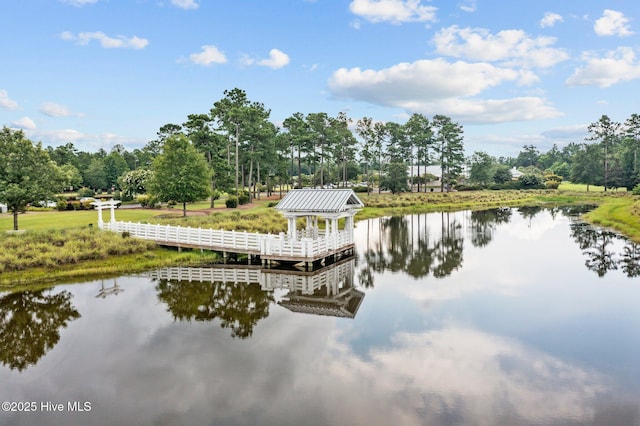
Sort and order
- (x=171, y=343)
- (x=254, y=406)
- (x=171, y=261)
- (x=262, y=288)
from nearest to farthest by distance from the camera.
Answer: (x=254, y=406)
(x=171, y=343)
(x=262, y=288)
(x=171, y=261)

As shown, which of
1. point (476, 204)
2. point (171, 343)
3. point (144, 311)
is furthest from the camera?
point (476, 204)

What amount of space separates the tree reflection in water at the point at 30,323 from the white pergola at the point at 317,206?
13999mm

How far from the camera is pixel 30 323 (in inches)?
685

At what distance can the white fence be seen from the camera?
27141 millimetres

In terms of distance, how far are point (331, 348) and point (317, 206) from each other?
15.1 meters

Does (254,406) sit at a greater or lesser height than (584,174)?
lesser

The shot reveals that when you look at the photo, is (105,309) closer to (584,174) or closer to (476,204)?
(476,204)

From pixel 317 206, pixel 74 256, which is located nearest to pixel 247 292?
pixel 317 206

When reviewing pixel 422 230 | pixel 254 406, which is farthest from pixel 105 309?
pixel 422 230

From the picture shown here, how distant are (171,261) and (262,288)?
902 centimetres

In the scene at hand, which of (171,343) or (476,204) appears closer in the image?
(171,343)

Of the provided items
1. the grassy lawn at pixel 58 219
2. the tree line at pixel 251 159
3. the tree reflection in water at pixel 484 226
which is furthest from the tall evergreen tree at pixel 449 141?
the grassy lawn at pixel 58 219

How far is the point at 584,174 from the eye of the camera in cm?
10100

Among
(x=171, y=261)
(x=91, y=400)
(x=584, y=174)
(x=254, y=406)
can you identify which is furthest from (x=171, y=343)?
(x=584, y=174)
